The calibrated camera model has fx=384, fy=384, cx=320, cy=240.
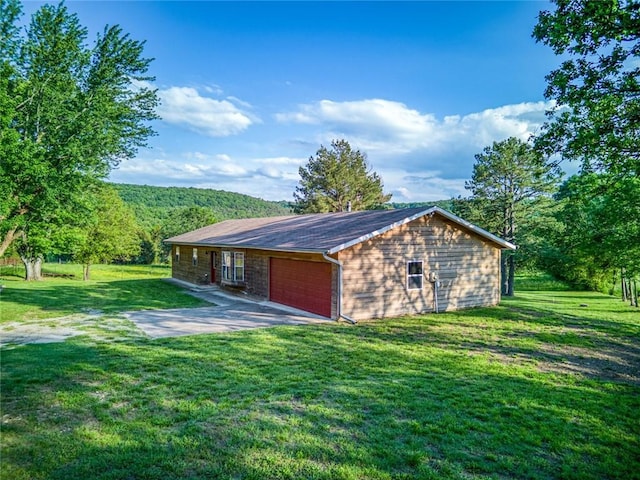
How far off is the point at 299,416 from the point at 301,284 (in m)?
8.46

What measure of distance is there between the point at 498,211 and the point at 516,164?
3072mm

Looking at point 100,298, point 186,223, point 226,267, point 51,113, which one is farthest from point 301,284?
point 186,223

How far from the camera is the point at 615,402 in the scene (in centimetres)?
562

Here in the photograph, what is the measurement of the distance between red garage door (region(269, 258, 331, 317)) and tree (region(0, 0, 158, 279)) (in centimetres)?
720

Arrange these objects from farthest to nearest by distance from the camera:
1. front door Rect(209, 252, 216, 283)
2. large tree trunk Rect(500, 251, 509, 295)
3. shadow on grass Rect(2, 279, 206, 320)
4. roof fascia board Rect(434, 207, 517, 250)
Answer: large tree trunk Rect(500, 251, 509, 295)
front door Rect(209, 252, 216, 283)
roof fascia board Rect(434, 207, 517, 250)
shadow on grass Rect(2, 279, 206, 320)

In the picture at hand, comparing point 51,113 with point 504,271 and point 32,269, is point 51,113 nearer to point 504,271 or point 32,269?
point 32,269

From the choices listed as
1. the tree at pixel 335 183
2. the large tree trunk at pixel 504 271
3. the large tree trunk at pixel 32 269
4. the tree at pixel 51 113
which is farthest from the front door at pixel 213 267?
the tree at pixel 335 183

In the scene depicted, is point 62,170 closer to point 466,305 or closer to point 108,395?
point 108,395

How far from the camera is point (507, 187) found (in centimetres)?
2417

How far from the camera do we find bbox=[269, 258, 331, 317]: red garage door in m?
11.9

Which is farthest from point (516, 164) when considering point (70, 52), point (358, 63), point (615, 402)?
point (70, 52)

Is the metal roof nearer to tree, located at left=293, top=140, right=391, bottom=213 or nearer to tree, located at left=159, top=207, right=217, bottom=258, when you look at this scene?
tree, located at left=293, top=140, right=391, bottom=213

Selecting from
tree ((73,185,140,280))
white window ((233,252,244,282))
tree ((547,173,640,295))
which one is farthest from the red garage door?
tree ((73,185,140,280))

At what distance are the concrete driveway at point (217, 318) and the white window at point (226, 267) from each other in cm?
335
